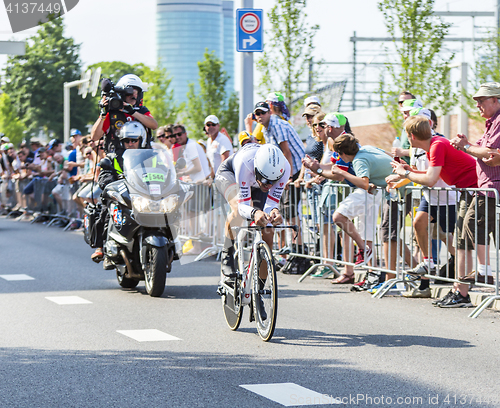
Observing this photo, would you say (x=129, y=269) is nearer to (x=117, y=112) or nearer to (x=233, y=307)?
(x=117, y=112)

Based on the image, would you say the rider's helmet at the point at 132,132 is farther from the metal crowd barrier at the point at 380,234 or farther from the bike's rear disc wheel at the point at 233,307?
the bike's rear disc wheel at the point at 233,307

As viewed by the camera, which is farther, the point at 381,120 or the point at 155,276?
the point at 381,120

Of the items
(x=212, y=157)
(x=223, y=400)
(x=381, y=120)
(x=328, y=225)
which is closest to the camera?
(x=223, y=400)

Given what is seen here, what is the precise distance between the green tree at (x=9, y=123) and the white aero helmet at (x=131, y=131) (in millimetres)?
70285

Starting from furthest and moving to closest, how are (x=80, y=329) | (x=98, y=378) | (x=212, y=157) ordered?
(x=212, y=157), (x=80, y=329), (x=98, y=378)

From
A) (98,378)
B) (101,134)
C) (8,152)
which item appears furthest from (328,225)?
(8,152)

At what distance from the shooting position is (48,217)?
21.1 meters

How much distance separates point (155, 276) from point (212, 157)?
17.8 feet

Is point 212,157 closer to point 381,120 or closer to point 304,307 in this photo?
point 304,307

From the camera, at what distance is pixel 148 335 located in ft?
22.5

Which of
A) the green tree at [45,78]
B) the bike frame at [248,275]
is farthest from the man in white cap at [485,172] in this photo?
the green tree at [45,78]

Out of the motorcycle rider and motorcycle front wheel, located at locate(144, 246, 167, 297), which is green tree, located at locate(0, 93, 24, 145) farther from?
motorcycle front wheel, located at locate(144, 246, 167, 297)

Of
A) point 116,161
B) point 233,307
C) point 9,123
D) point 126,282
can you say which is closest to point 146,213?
point 116,161

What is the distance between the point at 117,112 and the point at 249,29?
198 inches
